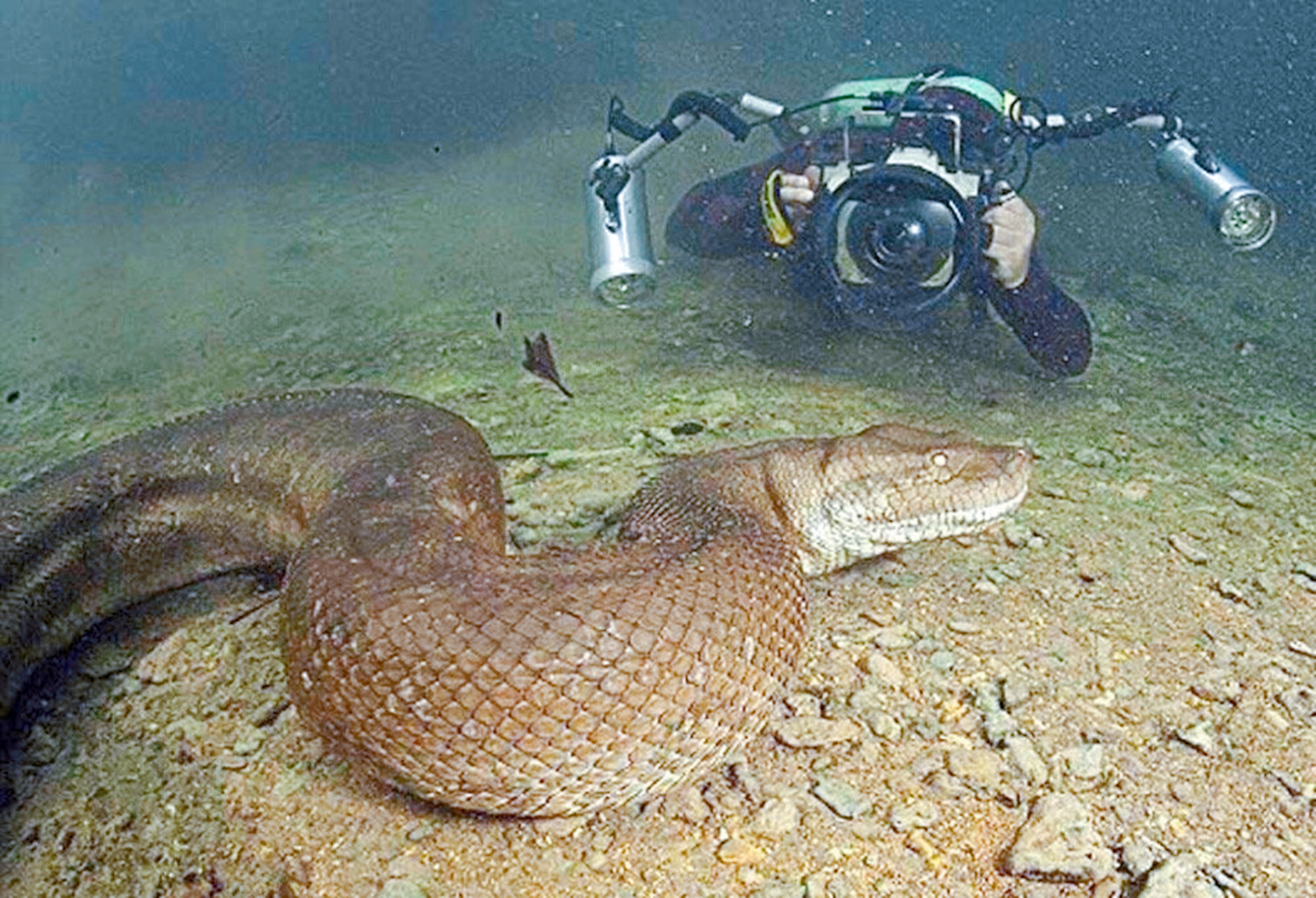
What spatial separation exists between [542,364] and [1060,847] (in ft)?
15.0

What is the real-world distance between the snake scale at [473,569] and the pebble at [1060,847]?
74 cm

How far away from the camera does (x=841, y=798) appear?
9.01ft

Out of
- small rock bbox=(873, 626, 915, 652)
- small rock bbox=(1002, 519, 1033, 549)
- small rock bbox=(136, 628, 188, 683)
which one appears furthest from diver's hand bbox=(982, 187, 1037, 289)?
small rock bbox=(136, 628, 188, 683)

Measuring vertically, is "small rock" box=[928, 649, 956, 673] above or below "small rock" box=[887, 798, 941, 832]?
above

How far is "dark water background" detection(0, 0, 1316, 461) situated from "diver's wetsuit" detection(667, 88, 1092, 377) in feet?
4.76

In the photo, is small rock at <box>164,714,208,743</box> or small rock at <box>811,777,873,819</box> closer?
small rock at <box>811,777,873,819</box>

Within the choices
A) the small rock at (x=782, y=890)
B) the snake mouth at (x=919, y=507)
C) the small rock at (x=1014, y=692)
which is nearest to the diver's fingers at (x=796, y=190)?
the snake mouth at (x=919, y=507)

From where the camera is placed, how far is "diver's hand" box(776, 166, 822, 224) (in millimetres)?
5746

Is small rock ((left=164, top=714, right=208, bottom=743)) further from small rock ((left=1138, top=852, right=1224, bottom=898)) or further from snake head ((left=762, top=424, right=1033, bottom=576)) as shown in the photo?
small rock ((left=1138, top=852, right=1224, bottom=898))

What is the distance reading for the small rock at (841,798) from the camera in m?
2.70

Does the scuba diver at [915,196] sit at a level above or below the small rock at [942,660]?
above

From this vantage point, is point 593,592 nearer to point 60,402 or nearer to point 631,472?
point 631,472

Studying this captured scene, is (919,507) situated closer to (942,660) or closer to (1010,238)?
(942,660)

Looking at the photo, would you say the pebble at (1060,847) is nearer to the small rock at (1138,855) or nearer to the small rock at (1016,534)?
the small rock at (1138,855)
